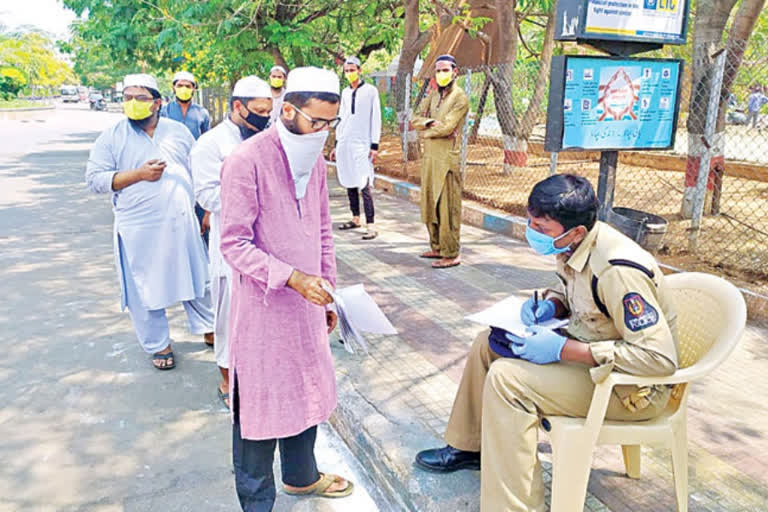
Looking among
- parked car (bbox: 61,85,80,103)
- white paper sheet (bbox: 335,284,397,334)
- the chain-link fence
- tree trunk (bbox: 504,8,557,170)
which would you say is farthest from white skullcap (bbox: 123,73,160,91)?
parked car (bbox: 61,85,80,103)

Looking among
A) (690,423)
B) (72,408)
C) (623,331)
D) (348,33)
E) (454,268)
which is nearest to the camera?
(623,331)

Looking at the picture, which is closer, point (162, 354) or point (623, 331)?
point (623, 331)

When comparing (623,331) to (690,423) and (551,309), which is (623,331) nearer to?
(551,309)

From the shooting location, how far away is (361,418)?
11.2 feet

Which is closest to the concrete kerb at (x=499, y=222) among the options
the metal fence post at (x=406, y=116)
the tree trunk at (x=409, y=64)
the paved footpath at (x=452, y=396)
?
the paved footpath at (x=452, y=396)

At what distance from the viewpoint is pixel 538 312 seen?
257 cm


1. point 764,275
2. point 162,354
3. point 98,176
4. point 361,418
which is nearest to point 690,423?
point 361,418

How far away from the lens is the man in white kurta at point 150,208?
398 cm

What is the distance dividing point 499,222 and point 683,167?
5.65 metres

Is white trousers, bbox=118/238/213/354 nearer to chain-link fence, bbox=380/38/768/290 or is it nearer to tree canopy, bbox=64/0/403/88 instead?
chain-link fence, bbox=380/38/768/290

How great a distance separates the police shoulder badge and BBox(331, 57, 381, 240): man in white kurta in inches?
209

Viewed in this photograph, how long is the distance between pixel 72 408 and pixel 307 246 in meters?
2.17

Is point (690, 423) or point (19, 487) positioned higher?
point (690, 423)

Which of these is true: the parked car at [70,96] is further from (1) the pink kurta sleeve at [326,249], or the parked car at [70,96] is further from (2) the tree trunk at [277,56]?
(1) the pink kurta sleeve at [326,249]
